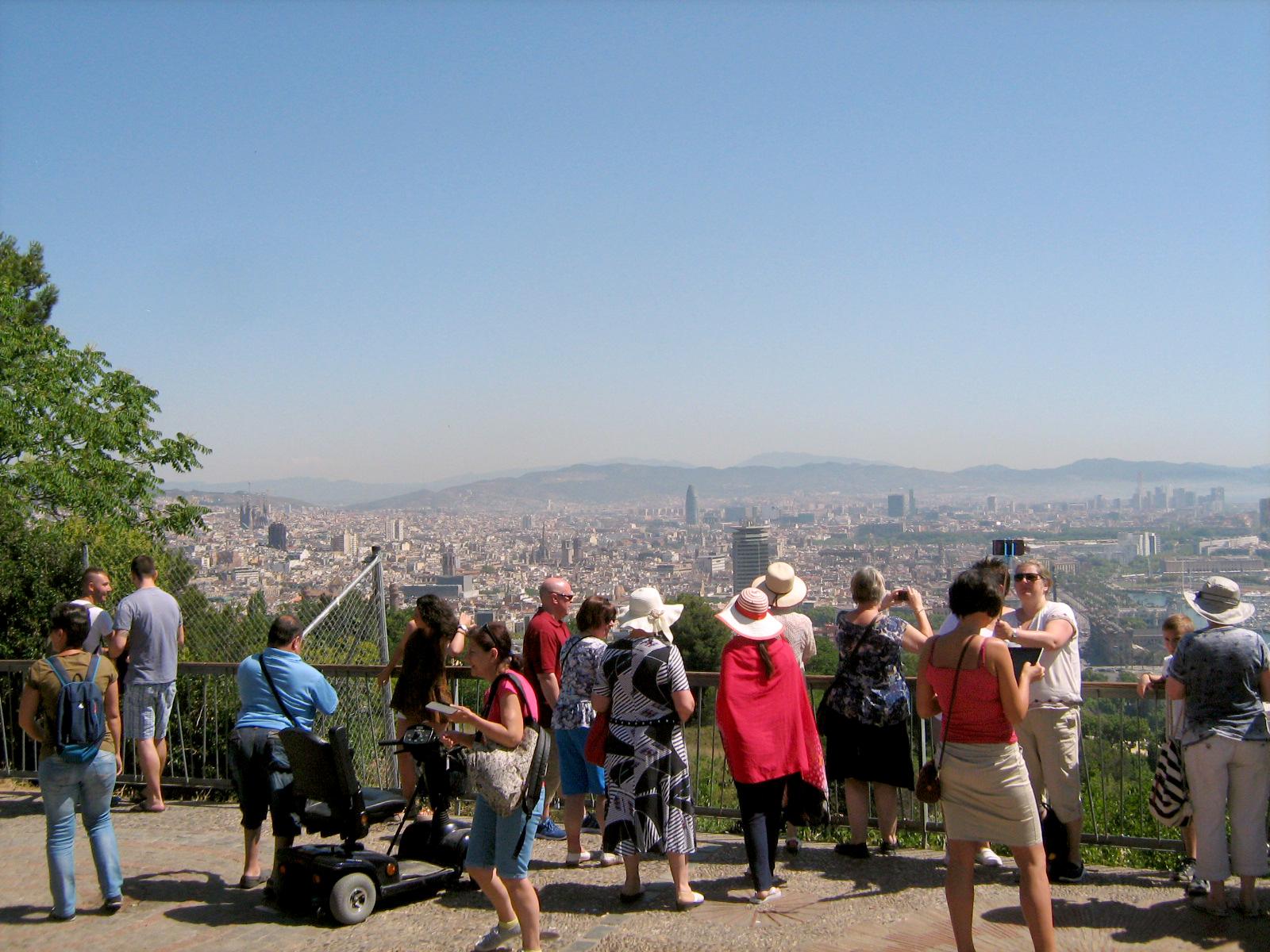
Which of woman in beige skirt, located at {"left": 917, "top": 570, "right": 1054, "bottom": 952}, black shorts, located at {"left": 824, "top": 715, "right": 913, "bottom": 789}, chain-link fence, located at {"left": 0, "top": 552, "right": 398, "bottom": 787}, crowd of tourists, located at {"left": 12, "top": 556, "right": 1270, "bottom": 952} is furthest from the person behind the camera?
chain-link fence, located at {"left": 0, "top": 552, "right": 398, "bottom": 787}

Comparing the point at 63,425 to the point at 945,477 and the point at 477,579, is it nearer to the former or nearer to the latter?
the point at 477,579

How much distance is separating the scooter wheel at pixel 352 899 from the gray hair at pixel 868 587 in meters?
3.29

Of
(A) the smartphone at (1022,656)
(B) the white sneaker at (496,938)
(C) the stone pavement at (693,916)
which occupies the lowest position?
(C) the stone pavement at (693,916)

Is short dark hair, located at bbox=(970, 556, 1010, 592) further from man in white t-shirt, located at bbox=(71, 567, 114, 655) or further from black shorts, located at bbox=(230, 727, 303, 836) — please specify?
man in white t-shirt, located at bbox=(71, 567, 114, 655)

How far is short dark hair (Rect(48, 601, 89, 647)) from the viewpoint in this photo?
605cm

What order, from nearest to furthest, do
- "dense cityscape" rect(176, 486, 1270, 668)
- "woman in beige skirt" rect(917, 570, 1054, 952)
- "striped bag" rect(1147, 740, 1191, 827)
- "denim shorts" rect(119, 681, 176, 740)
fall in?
"woman in beige skirt" rect(917, 570, 1054, 952), "striped bag" rect(1147, 740, 1191, 827), "denim shorts" rect(119, 681, 176, 740), "dense cityscape" rect(176, 486, 1270, 668)

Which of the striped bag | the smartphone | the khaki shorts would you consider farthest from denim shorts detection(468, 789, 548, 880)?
the striped bag

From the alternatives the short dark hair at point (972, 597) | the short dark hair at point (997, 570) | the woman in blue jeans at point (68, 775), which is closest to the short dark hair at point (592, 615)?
the short dark hair at point (997, 570)

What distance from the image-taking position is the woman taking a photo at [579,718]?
21.8 ft

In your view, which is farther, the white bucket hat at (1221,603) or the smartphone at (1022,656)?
the white bucket hat at (1221,603)

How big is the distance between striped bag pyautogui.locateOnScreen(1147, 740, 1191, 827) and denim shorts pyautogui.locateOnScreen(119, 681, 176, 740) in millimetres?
7243

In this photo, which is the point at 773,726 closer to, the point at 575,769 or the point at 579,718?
the point at 579,718

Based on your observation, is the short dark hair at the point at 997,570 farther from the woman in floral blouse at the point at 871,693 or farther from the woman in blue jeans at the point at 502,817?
the woman in blue jeans at the point at 502,817

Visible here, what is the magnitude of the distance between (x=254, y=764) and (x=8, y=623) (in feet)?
18.8
